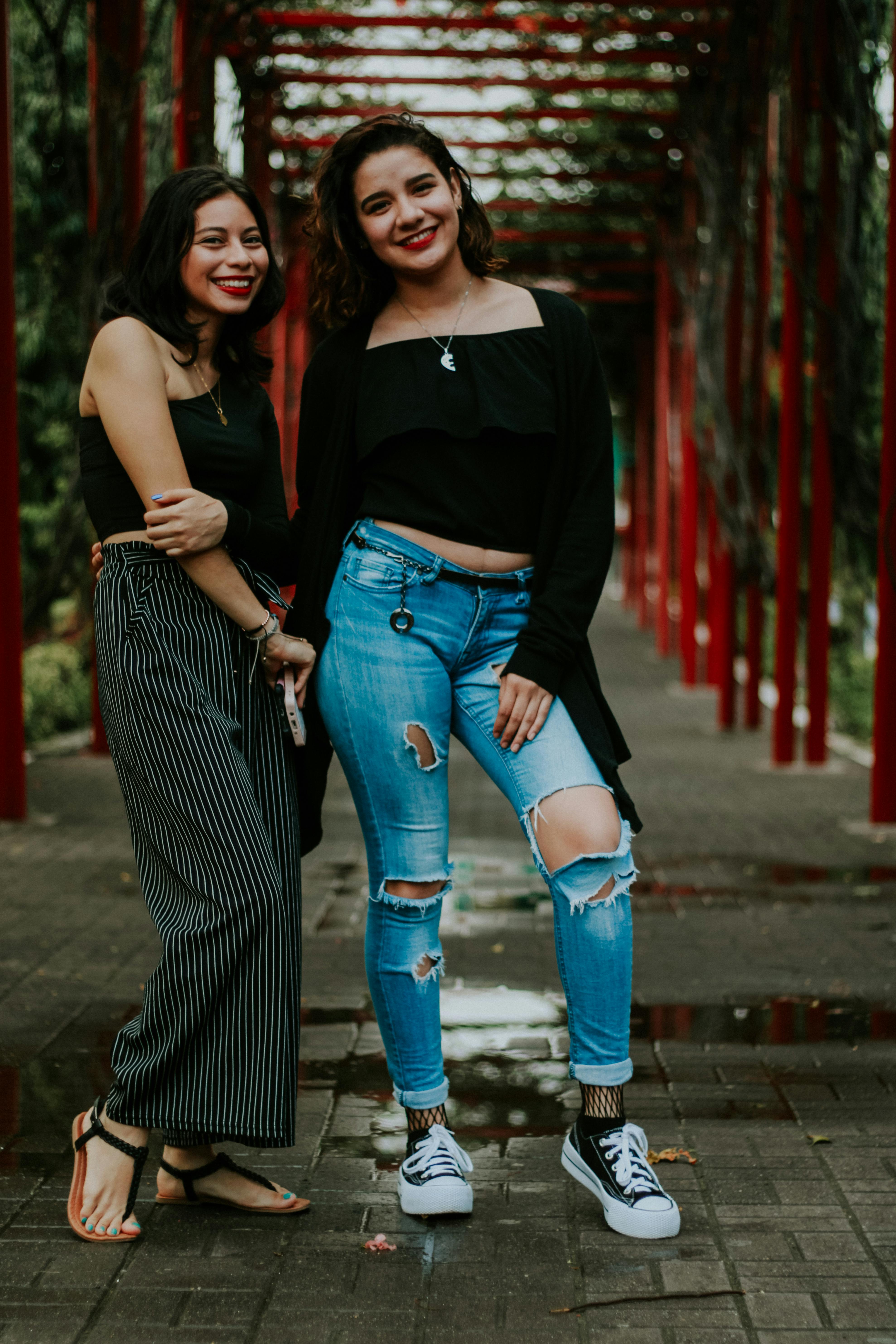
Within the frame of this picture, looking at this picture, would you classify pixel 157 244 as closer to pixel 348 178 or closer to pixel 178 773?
pixel 348 178

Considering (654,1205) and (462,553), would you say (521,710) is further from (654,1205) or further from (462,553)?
(654,1205)

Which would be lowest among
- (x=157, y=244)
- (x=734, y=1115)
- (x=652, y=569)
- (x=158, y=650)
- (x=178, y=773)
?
(x=652, y=569)

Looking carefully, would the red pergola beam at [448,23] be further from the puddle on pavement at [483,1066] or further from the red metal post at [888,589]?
the puddle on pavement at [483,1066]

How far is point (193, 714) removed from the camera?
2.87 m

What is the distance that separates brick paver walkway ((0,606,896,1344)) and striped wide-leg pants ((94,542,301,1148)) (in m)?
0.27

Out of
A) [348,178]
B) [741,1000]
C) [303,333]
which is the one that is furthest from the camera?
[303,333]

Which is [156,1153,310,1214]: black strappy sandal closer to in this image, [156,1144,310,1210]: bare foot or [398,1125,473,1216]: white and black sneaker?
[156,1144,310,1210]: bare foot

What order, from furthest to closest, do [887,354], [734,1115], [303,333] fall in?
[303,333] < [887,354] < [734,1115]

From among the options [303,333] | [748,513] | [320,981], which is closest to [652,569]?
[303,333]

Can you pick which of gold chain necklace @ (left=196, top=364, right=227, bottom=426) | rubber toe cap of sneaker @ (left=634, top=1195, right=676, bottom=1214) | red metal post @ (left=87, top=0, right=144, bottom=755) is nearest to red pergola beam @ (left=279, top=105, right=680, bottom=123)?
red metal post @ (left=87, top=0, right=144, bottom=755)

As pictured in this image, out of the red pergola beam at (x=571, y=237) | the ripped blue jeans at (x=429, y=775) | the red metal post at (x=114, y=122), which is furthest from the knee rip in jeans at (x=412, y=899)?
the red pergola beam at (x=571, y=237)

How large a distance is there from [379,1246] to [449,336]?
5.42 ft

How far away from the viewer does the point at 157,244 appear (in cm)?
301

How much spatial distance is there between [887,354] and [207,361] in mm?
5061
